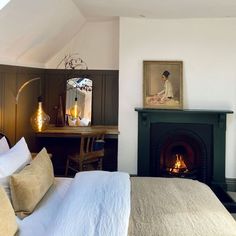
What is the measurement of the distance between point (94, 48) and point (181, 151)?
2.01 metres

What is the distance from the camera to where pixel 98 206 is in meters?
2.06

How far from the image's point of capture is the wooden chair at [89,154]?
4.48 m

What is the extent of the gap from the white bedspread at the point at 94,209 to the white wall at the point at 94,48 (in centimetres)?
291

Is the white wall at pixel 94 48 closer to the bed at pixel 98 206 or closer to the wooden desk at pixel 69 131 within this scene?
the wooden desk at pixel 69 131

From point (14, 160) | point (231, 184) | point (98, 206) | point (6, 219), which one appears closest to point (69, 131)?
point (14, 160)

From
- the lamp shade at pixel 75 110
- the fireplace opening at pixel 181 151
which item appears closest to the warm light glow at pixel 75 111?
the lamp shade at pixel 75 110

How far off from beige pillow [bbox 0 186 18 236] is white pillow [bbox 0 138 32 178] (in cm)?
48

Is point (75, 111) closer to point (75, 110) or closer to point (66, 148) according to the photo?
point (75, 110)

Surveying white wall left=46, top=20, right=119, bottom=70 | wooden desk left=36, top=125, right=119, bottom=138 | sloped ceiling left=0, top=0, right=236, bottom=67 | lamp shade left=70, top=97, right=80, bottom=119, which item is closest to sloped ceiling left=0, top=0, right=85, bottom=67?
sloped ceiling left=0, top=0, right=236, bottom=67

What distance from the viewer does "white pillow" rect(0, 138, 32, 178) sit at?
2365 millimetres

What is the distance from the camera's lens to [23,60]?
13.7ft

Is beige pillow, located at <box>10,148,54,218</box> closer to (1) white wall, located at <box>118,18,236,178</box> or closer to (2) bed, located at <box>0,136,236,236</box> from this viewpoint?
(2) bed, located at <box>0,136,236,236</box>

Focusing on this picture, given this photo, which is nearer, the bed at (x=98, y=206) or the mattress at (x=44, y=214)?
the bed at (x=98, y=206)

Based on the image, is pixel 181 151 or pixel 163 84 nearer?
pixel 163 84
